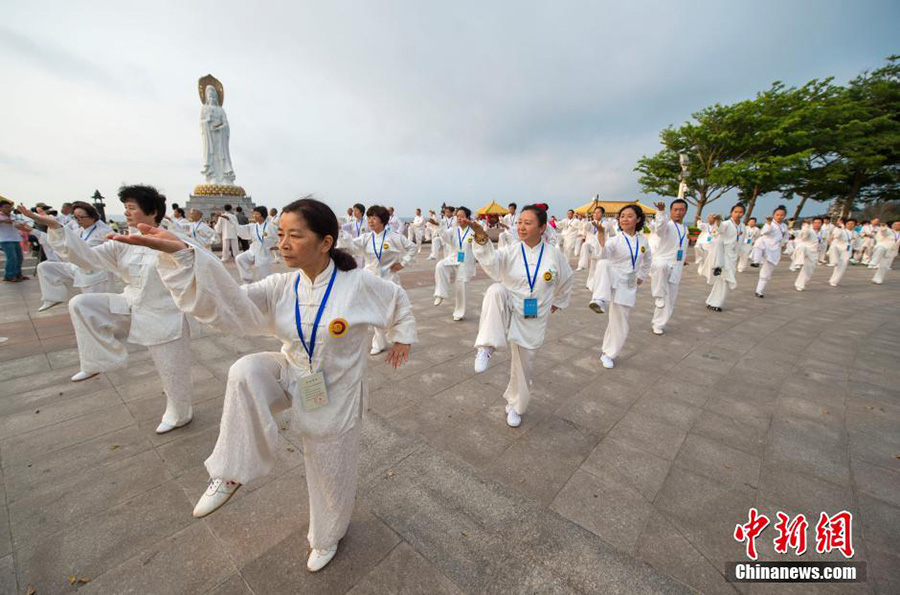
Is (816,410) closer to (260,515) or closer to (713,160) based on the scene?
(260,515)

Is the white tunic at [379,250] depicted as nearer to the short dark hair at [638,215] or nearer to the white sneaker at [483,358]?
the white sneaker at [483,358]

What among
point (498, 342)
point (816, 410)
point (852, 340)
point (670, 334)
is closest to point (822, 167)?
point (852, 340)

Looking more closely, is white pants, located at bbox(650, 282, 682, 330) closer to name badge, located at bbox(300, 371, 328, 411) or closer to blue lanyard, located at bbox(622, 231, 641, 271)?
blue lanyard, located at bbox(622, 231, 641, 271)

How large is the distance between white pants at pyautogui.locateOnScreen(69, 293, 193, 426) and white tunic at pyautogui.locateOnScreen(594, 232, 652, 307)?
187 inches

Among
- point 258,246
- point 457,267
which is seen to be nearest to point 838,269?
point 457,267

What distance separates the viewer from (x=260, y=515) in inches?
87.8

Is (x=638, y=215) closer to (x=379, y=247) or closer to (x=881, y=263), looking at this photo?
(x=379, y=247)

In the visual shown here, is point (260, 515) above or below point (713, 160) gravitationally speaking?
below

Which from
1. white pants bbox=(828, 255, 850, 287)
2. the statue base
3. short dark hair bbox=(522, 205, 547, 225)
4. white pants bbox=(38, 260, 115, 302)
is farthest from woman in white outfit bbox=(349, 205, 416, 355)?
the statue base

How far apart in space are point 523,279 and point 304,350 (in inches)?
83.9

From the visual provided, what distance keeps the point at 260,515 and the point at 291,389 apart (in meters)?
1.10

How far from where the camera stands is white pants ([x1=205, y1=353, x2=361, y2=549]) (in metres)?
1.55

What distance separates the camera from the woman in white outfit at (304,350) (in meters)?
1.54

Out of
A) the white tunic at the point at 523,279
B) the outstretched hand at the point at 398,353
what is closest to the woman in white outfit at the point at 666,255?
the white tunic at the point at 523,279
